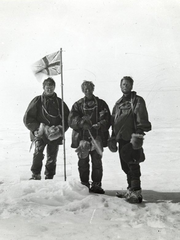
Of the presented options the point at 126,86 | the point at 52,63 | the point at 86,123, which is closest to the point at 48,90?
the point at 52,63

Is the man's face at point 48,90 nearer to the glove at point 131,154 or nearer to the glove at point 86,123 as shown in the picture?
the glove at point 86,123

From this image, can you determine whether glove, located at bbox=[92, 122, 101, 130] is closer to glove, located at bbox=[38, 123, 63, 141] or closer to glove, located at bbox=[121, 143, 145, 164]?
glove, located at bbox=[121, 143, 145, 164]

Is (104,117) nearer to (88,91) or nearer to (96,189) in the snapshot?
(88,91)

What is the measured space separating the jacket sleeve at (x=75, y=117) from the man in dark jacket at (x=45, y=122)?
25 centimetres

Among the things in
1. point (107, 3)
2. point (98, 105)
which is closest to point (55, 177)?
point (98, 105)

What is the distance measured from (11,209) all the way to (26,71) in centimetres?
235

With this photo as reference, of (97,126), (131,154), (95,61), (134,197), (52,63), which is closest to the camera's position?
(134,197)

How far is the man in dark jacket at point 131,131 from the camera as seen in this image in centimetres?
407

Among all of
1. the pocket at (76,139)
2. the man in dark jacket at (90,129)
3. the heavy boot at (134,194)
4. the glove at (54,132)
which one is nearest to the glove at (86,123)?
the man in dark jacket at (90,129)

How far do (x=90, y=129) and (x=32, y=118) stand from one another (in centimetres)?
98

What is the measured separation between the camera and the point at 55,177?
190 inches

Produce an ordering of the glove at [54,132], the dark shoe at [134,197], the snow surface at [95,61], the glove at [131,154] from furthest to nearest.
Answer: the snow surface at [95,61]
the glove at [54,132]
the glove at [131,154]
the dark shoe at [134,197]

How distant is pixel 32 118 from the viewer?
469cm

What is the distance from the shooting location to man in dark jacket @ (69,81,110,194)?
4.35 meters
